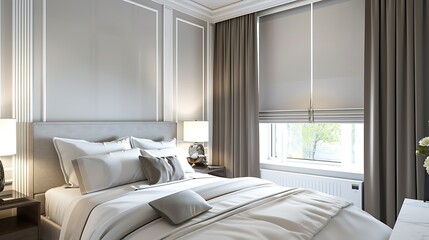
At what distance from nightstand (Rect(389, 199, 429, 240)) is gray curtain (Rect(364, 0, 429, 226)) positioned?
0.97 metres

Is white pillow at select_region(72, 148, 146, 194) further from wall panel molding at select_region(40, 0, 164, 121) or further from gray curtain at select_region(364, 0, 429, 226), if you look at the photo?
gray curtain at select_region(364, 0, 429, 226)

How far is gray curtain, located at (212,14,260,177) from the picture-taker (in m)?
3.96

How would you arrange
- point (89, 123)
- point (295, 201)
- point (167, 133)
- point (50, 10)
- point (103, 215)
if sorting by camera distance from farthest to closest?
1. point (167, 133)
2. point (89, 123)
3. point (50, 10)
4. point (295, 201)
5. point (103, 215)

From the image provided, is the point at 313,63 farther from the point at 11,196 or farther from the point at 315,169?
the point at 11,196

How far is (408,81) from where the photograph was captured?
9.23 feet

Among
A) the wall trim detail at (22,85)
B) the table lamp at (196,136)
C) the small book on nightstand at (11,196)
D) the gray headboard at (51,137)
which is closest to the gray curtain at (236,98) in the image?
the table lamp at (196,136)

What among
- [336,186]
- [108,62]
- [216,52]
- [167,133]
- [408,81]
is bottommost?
[336,186]

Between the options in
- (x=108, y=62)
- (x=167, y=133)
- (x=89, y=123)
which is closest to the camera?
(x=89, y=123)

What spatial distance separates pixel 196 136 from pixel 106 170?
147 centimetres

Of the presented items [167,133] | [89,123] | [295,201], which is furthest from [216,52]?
[295,201]

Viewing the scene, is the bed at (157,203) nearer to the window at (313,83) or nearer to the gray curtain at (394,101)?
the gray curtain at (394,101)

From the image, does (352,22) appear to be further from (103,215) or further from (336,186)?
(103,215)

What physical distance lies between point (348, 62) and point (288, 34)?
33.5 inches

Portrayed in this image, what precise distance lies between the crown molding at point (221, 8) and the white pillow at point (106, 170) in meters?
2.08
